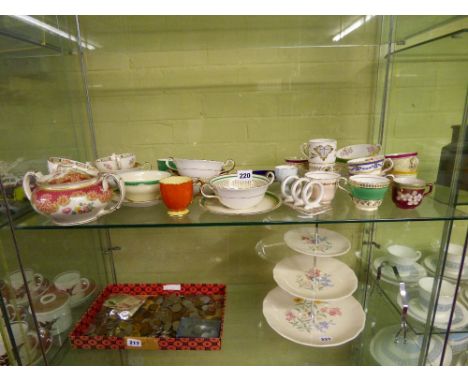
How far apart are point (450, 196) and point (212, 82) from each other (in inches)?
30.7

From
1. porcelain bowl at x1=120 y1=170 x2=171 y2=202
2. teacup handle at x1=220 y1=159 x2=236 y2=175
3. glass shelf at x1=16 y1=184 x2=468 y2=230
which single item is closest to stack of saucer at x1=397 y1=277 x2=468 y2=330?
glass shelf at x1=16 y1=184 x2=468 y2=230

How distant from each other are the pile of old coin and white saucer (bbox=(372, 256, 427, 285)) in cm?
58

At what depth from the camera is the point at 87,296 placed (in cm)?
109

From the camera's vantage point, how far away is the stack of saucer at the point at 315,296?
88cm

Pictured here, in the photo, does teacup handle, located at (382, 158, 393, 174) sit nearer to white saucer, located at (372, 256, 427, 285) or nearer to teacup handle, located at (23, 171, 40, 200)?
white saucer, located at (372, 256, 427, 285)

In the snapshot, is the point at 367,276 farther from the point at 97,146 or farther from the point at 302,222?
the point at 97,146

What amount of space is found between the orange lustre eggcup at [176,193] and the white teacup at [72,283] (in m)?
0.55

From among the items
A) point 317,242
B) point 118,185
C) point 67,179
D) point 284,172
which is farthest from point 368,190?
point 67,179

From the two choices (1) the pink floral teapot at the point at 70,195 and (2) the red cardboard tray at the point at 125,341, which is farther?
(2) the red cardboard tray at the point at 125,341

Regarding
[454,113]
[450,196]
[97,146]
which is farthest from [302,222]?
[97,146]

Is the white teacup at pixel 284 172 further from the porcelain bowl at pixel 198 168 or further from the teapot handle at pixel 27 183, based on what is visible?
the teapot handle at pixel 27 183

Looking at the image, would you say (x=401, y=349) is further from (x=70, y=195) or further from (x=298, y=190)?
(x=70, y=195)

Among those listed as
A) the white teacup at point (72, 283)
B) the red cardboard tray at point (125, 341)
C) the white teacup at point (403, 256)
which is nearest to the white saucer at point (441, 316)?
the white teacup at point (403, 256)

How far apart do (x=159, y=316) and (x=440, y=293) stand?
88 centimetres
